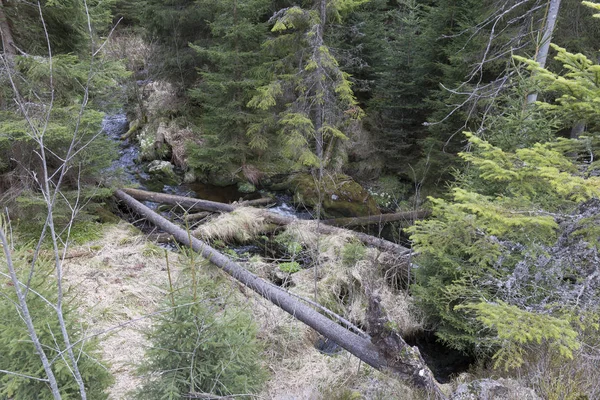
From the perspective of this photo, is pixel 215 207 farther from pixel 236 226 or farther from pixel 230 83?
pixel 230 83

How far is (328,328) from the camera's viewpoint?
12.0 feet

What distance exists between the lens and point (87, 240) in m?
6.00

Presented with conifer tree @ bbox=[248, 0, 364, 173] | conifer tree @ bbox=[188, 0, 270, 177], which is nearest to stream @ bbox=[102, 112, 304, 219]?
conifer tree @ bbox=[188, 0, 270, 177]

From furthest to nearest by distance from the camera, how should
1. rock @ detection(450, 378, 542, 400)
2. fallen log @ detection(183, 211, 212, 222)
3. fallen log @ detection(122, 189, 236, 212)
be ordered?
fallen log @ detection(122, 189, 236, 212), fallen log @ detection(183, 211, 212, 222), rock @ detection(450, 378, 542, 400)

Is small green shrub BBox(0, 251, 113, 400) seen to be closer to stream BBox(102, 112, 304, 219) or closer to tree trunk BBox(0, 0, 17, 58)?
tree trunk BBox(0, 0, 17, 58)

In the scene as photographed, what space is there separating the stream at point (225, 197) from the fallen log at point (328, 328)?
102cm

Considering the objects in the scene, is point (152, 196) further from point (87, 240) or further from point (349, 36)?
point (349, 36)

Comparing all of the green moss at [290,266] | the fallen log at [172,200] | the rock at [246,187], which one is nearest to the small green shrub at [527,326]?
the green moss at [290,266]

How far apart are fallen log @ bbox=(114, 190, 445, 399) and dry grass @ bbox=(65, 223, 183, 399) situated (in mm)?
704

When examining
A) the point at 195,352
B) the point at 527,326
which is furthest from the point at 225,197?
the point at 527,326

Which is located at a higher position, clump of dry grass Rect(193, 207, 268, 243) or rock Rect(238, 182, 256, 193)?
clump of dry grass Rect(193, 207, 268, 243)

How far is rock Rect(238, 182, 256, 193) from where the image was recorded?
10008 mm

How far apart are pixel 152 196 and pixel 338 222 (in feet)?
14.5

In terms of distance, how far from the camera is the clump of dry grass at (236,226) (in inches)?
266
